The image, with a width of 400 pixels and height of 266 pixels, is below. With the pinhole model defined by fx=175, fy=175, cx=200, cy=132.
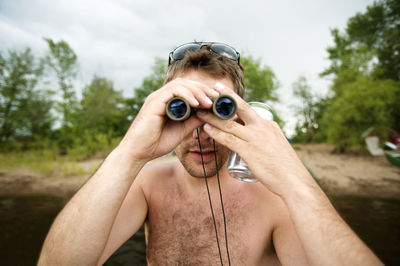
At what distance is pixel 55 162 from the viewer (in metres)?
9.86

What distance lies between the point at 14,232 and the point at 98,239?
255 inches

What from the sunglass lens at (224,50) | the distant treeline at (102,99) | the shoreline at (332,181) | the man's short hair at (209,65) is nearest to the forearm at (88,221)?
the man's short hair at (209,65)

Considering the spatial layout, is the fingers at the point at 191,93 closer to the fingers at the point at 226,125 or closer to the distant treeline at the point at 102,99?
the fingers at the point at 226,125

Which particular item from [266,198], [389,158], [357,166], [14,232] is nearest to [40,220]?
[14,232]

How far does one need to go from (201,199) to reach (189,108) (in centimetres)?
114

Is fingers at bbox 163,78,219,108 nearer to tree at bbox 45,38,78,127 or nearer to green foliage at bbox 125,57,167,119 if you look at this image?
tree at bbox 45,38,78,127

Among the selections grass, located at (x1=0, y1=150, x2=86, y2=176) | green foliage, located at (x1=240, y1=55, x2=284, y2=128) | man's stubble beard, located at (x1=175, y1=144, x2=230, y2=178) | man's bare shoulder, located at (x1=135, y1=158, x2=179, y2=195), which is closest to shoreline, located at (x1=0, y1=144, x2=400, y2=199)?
grass, located at (x1=0, y1=150, x2=86, y2=176)

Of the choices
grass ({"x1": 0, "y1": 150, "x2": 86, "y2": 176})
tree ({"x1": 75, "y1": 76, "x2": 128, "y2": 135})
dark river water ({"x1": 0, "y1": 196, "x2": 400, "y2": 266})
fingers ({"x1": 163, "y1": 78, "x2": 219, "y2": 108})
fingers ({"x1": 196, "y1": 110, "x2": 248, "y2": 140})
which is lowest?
dark river water ({"x1": 0, "y1": 196, "x2": 400, "y2": 266})

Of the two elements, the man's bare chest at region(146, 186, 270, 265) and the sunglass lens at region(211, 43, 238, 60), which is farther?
the sunglass lens at region(211, 43, 238, 60)

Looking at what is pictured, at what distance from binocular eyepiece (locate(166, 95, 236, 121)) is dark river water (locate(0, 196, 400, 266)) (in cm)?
475

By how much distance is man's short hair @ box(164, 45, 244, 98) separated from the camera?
6.18ft

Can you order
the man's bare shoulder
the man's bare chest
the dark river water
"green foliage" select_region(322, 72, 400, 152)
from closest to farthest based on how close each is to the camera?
the man's bare chest < the man's bare shoulder < the dark river water < "green foliage" select_region(322, 72, 400, 152)

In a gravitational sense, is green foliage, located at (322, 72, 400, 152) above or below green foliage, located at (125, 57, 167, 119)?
below

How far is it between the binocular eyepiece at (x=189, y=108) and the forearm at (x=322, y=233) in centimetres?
67
